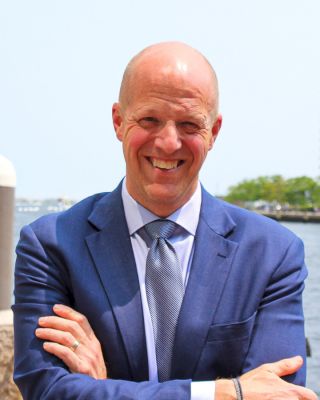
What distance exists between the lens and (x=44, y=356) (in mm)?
2736

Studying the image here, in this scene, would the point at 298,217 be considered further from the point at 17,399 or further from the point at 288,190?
the point at 17,399

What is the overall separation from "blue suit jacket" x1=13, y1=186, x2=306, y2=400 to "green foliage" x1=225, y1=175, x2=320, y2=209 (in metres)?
125

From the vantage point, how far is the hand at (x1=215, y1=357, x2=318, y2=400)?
261 centimetres

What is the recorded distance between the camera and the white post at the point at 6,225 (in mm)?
5336

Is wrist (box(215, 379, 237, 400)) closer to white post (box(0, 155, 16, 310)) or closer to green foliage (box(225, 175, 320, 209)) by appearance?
white post (box(0, 155, 16, 310))

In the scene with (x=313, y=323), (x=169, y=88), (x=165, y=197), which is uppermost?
(x=169, y=88)

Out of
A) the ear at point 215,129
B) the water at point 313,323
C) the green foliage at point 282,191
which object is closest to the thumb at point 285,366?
the ear at point 215,129

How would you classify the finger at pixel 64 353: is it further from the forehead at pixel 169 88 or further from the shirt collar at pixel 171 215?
the forehead at pixel 169 88

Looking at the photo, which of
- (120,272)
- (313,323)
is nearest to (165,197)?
(120,272)

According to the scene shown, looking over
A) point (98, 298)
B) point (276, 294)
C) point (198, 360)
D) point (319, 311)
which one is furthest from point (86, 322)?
point (319, 311)

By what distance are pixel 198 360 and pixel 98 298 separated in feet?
1.37

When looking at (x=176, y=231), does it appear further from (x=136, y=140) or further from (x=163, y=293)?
(x=136, y=140)

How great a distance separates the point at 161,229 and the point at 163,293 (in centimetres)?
23

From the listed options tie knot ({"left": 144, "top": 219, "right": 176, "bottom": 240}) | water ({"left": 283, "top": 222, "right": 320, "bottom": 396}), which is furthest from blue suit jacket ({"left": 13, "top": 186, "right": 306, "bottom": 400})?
water ({"left": 283, "top": 222, "right": 320, "bottom": 396})
